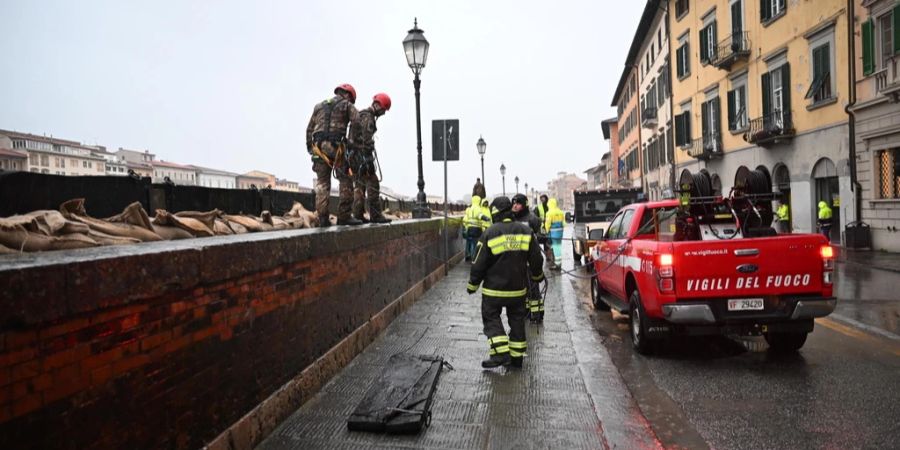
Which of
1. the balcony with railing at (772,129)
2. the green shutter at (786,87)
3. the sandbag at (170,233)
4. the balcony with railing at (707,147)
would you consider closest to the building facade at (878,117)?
the balcony with railing at (772,129)

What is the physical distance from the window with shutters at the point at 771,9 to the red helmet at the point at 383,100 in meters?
20.4

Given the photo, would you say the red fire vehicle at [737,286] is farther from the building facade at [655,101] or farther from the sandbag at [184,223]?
the building facade at [655,101]

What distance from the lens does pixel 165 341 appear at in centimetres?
293

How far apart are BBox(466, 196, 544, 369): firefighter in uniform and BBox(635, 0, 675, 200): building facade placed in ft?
97.8

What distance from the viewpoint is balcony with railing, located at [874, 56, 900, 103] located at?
15.9 meters

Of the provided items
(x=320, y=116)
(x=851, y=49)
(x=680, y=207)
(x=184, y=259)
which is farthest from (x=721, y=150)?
(x=184, y=259)

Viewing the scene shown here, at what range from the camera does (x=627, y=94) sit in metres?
Result: 54.4

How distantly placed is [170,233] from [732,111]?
27.2 meters

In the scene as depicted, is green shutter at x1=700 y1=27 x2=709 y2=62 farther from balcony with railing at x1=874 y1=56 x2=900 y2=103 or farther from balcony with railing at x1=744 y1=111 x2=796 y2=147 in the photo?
balcony with railing at x1=874 y1=56 x2=900 y2=103

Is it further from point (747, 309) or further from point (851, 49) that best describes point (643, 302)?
point (851, 49)

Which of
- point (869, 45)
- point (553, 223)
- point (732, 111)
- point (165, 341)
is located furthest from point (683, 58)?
point (165, 341)

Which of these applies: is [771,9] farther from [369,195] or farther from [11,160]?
[11,160]

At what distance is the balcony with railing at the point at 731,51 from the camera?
80.5 feet

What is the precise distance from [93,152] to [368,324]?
401 inches
